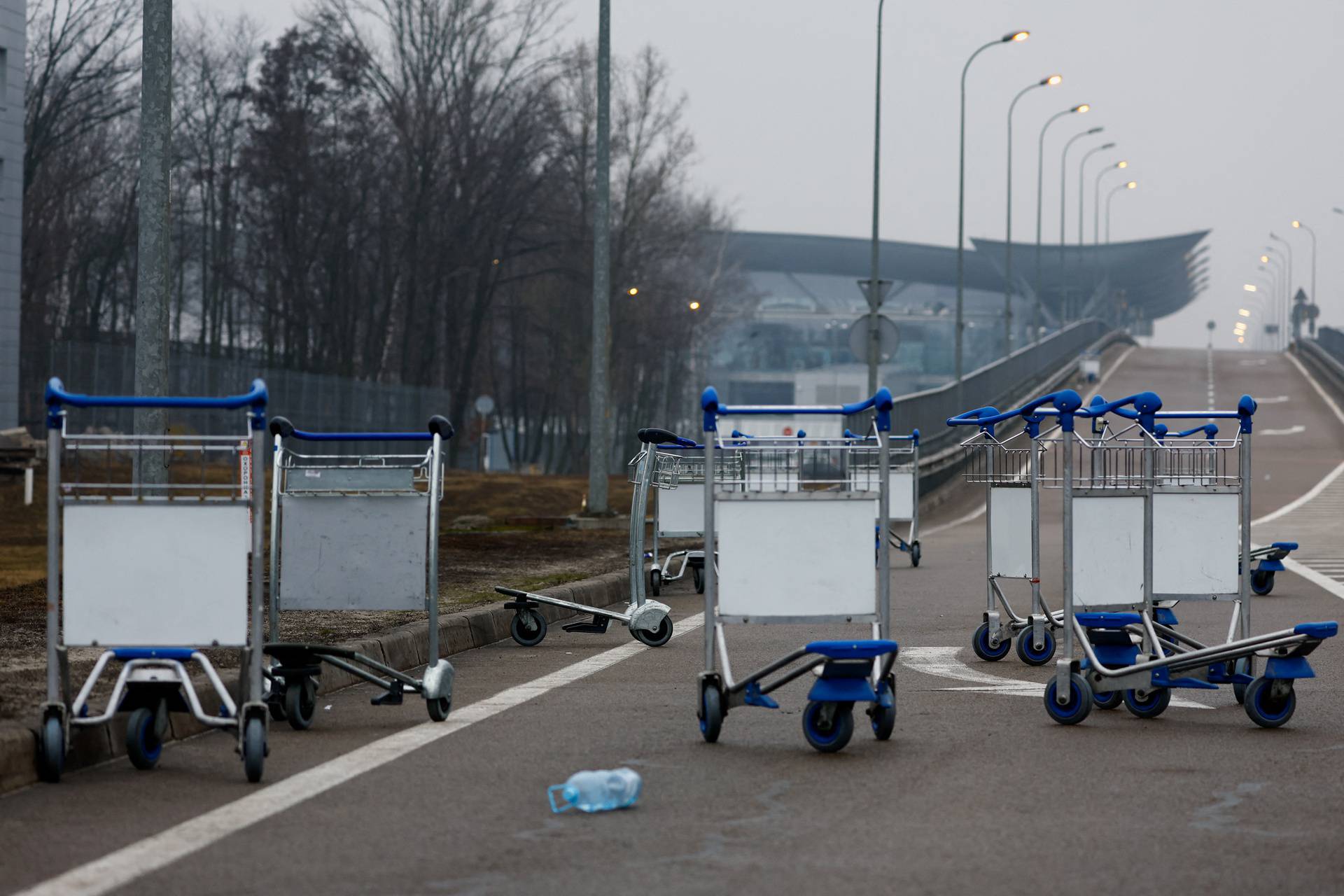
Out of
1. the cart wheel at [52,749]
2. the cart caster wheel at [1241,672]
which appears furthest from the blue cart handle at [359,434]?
the cart caster wheel at [1241,672]

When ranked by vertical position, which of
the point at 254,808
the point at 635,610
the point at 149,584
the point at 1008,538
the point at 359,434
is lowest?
the point at 254,808

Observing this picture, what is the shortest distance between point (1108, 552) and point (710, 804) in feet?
11.1

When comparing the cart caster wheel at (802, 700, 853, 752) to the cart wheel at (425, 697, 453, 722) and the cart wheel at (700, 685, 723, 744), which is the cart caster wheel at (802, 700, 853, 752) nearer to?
the cart wheel at (700, 685, 723, 744)

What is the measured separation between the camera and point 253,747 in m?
7.03

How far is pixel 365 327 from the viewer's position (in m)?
65.7

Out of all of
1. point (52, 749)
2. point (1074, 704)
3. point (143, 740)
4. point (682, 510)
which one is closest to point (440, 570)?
point (682, 510)

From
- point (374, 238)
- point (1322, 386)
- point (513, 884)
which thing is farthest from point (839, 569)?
point (1322, 386)

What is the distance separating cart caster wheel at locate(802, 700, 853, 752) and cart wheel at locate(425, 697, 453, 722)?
177 centimetres

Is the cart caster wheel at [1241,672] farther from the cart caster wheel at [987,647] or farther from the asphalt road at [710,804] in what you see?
the cart caster wheel at [987,647]

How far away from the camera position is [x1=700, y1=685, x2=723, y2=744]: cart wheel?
811cm

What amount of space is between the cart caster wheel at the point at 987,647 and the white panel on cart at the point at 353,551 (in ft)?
13.5

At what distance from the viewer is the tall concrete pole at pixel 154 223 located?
45.9ft

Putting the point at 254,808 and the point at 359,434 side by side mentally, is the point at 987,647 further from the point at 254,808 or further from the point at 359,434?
the point at 254,808

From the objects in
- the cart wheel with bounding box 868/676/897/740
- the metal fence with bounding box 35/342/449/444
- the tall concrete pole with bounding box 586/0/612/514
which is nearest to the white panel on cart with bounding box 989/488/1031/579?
the cart wheel with bounding box 868/676/897/740
